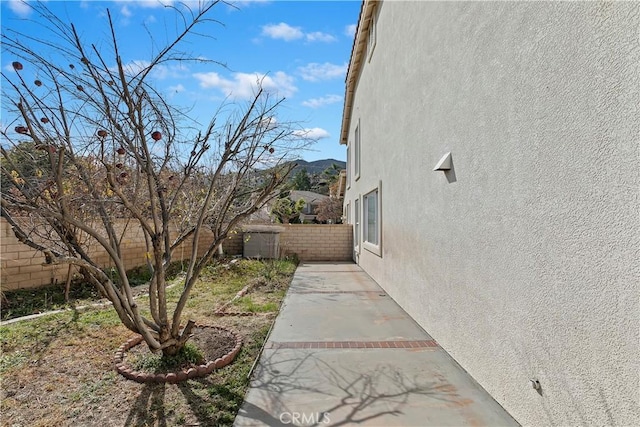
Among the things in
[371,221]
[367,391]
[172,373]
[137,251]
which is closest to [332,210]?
[371,221]

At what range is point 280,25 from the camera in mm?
5594

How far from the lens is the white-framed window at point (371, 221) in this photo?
411 inches

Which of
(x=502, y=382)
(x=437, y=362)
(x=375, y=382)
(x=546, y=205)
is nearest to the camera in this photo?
(x=546, y=205)

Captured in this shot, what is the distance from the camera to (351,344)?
213 inches

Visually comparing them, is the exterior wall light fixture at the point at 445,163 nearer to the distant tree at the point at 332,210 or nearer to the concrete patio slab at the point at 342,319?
the concrete patio slab at the point at 342,319

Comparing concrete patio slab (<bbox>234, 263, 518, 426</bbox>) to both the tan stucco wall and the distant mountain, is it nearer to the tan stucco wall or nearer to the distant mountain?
the tan stucco wall

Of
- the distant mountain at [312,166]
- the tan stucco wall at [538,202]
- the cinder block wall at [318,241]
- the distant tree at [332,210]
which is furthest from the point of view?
the distant tree at [332,210]

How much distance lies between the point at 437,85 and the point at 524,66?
222cm

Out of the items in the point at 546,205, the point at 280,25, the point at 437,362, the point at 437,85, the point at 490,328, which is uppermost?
the point at 280,25

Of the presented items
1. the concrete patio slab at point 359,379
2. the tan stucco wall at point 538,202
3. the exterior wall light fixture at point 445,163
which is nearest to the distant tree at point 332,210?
the concrete patio slab at point 359,379

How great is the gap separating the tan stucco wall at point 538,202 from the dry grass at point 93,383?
2.69 m

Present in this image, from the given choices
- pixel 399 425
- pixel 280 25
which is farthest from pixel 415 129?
pixel 399 425

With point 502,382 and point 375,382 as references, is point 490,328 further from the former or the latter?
point 375,382

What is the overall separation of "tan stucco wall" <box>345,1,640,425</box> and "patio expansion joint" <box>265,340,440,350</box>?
266 millimetres
